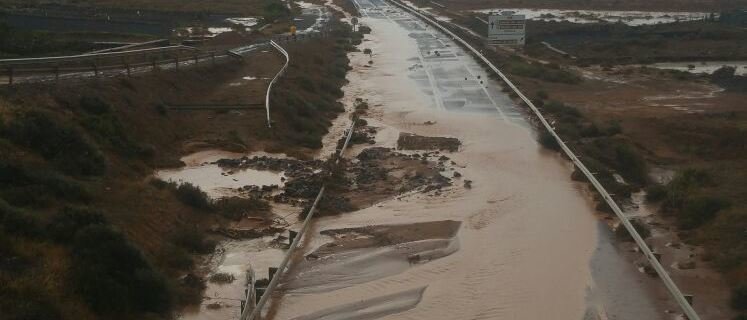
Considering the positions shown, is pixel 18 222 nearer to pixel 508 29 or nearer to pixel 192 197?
pixel 192 197

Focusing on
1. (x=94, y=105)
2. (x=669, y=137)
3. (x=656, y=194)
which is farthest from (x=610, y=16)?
(x=94, y=105)

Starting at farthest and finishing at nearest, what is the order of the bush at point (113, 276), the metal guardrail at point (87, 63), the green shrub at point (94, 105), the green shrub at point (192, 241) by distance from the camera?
the metal guardrail at point (87, 63) → the green shrub at point (94, 105) → the green shrub at point (192, 241) → the bush at point (113, 276)

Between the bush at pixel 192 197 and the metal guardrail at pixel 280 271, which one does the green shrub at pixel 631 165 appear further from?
the bush at pixel 192 197

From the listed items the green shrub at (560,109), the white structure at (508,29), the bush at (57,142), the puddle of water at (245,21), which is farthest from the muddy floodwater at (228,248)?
the puddle of water at (245,21)

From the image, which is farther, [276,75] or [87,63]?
[276,75]

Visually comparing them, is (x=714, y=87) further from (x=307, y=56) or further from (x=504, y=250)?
(x=504, y=250)

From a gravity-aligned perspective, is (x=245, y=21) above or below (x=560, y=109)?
above
